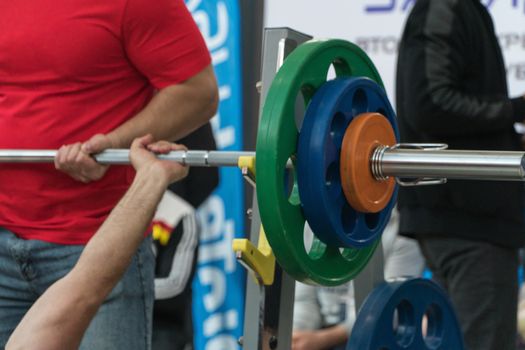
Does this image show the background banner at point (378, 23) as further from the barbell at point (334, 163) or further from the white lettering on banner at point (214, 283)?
the barbell at point (334, 163)

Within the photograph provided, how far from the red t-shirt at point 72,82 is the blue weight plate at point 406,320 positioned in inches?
24.7

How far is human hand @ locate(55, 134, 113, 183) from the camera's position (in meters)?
2.24

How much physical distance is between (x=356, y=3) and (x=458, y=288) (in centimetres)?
112

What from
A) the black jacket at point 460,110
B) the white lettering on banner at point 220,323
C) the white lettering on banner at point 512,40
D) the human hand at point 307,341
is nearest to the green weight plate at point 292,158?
the black jacket at point 460,110

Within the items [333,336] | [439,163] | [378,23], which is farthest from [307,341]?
[439,163]

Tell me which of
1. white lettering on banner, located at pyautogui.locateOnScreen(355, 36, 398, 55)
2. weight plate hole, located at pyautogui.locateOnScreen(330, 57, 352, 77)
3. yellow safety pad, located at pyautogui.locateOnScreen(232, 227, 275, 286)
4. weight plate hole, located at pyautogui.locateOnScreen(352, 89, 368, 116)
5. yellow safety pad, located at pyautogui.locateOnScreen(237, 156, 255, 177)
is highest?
white lettering on banner, located at pyautogui.locateOnScreen(355, 36, 398, 55)

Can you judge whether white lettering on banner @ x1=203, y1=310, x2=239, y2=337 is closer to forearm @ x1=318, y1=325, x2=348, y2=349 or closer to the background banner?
forearm @ x1=318, y1=325, x2=348, y2=349

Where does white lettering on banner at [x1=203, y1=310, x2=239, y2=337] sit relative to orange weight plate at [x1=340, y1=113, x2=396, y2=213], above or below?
below

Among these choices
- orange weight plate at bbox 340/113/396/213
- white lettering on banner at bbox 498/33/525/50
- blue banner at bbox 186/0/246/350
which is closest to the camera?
orange weight plate at bbox 340/113/396/213

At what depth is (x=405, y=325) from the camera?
6.84 ft

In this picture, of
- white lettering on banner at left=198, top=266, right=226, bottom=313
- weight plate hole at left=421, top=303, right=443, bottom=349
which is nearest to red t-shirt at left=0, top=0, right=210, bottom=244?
weight plate hole at left=421, top=303, right=443, bottom=349

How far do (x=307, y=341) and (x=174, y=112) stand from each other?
1010mm

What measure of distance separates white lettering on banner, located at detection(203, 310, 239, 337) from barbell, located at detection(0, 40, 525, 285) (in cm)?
179

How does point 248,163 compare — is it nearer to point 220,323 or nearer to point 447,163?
point 447,163
